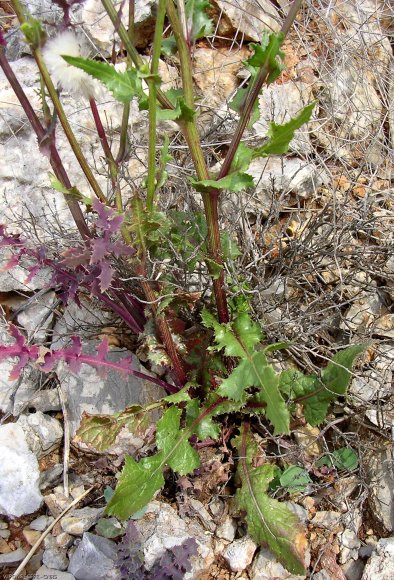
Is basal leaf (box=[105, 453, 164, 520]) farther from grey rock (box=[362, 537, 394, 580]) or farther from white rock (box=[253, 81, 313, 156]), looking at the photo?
white rock (box=[253, 81, 313, 156])

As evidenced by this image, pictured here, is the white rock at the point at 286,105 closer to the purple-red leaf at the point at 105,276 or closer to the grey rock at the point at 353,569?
the purple-red leaf at the point at 105,276

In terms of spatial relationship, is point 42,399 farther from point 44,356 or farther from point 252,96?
point 252,96

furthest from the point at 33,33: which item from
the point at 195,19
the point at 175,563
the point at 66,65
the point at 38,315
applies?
the point at 175,563

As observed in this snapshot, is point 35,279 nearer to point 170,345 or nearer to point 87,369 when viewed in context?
point 87,369

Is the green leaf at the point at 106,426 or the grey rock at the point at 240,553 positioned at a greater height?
the green leaf at the point at 106,426

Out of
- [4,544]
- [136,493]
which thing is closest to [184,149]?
[136,493]

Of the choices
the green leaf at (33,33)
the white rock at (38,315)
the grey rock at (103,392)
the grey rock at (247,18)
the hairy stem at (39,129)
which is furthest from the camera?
the grey rock at (247,18)

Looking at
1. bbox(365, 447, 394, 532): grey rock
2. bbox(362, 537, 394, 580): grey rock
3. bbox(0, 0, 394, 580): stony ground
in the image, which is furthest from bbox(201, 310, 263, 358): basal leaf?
bbox(362, 537, 394, 580): grey rock

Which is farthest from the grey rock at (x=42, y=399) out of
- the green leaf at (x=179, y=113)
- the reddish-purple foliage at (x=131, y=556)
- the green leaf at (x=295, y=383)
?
the green leaf at (x=179, y=113)
